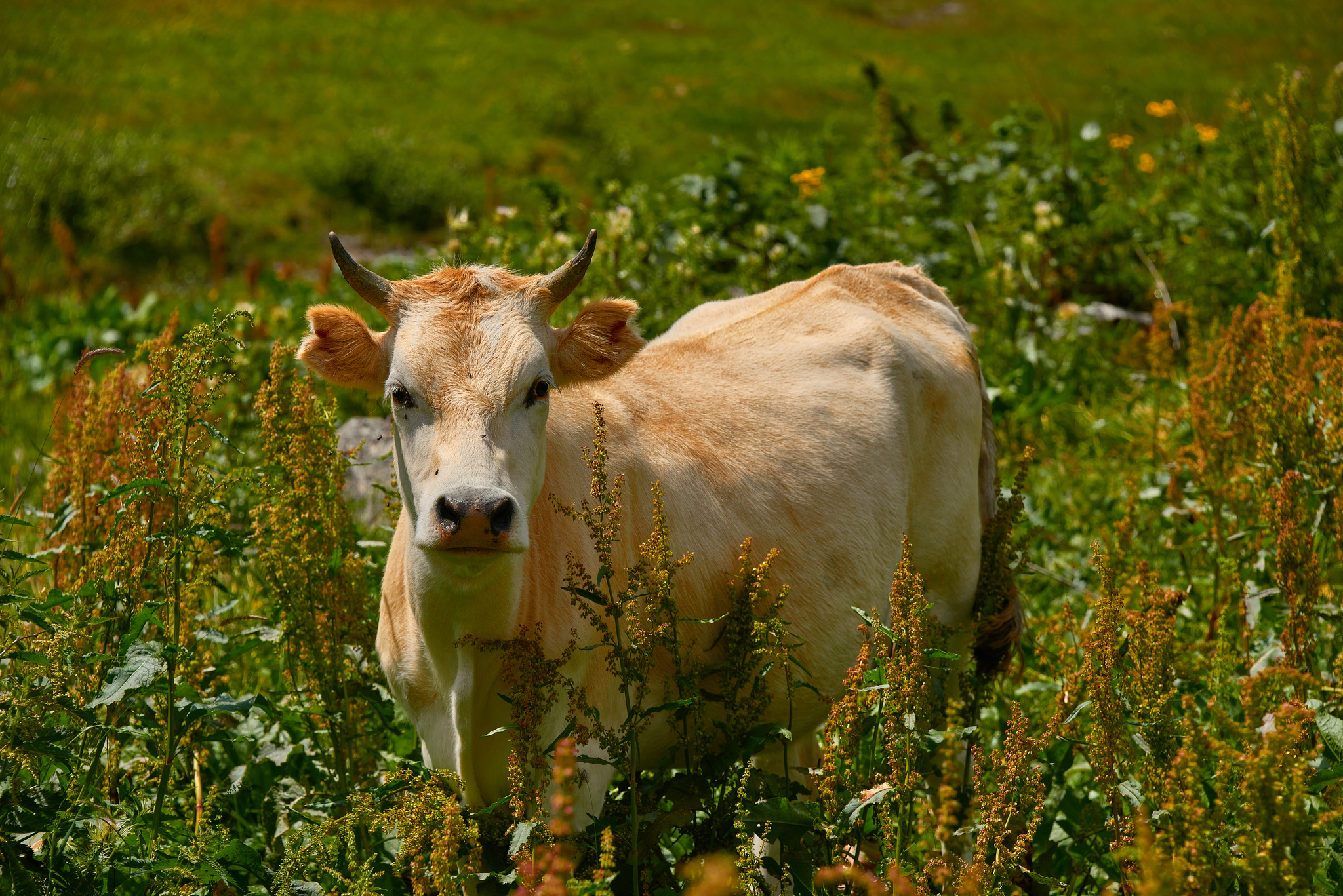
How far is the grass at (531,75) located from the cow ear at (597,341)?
13.4m

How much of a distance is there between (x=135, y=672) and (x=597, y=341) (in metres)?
1.69

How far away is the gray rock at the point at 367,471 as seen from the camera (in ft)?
20.2

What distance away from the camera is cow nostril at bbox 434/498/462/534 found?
9.30 feet

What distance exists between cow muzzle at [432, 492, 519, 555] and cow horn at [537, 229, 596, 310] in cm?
90

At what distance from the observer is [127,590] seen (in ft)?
10.3

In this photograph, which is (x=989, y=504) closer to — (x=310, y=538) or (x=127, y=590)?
(x=310, y=538)

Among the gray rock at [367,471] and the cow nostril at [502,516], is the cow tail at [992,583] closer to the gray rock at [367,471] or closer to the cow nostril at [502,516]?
the cow nostril at [502,516]

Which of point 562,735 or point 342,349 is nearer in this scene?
point 562,735

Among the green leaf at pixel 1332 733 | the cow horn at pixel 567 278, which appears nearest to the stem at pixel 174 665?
the cow horn at pixel 567 278

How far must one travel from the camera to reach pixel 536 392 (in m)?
3.36

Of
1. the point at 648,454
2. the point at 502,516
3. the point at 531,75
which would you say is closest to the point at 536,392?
the point at 502,516

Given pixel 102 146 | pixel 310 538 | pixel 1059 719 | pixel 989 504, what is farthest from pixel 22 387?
pixel 102 146

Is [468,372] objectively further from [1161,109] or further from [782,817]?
[1161,109]

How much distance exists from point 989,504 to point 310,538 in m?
3.16
